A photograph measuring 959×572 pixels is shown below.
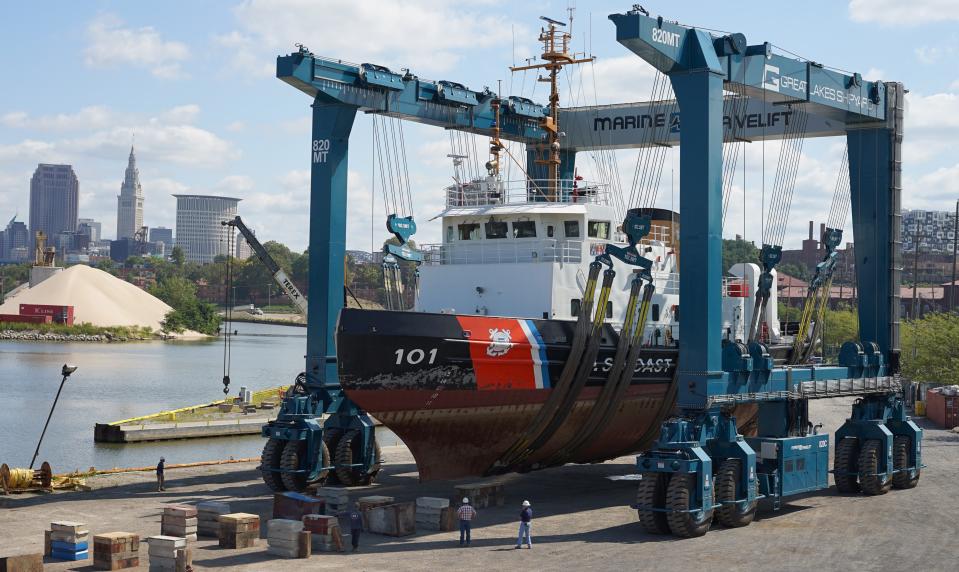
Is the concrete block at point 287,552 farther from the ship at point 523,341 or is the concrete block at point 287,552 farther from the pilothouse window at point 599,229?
the pilothouse window at point 599,229

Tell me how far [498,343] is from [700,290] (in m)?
5.63

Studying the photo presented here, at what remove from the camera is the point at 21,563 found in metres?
21.1

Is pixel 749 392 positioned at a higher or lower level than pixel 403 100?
lower

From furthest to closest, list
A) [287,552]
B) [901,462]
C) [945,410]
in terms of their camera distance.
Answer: [945,410] → [901,462] → [287,552]

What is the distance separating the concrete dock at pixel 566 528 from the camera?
23719 millimetres

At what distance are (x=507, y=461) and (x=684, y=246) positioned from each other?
8480 millimetres

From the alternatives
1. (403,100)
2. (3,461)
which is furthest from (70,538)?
(3,461)

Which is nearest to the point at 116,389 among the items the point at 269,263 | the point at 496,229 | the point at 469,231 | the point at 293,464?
the point at 269,263

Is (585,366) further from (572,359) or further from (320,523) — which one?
(320,523)

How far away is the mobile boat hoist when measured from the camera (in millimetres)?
27156

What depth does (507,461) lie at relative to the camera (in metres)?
32.0

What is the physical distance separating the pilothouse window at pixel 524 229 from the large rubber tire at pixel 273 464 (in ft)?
32.9

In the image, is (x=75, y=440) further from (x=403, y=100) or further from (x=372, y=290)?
(x=372, y=290)

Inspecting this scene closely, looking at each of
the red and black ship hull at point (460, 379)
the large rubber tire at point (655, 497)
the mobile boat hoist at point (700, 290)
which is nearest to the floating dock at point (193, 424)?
the mobile boat hoist at point (700, 290)
